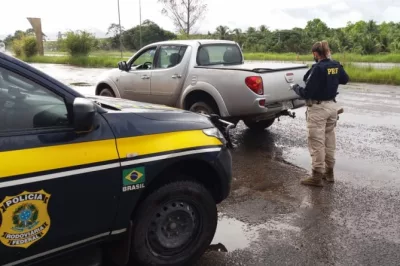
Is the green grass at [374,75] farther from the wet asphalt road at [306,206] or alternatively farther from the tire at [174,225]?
the tire at [174,225]

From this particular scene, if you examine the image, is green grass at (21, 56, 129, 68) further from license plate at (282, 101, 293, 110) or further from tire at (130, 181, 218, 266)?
tire at (130, 181, 218, 266)

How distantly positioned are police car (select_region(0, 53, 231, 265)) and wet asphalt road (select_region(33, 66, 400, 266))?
1.98 feet

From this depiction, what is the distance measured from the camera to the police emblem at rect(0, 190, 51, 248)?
2.25m

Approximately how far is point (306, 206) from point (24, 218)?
3.14 m

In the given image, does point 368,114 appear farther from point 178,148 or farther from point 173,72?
point 178,148

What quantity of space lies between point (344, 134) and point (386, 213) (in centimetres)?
360

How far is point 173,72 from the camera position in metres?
7.72

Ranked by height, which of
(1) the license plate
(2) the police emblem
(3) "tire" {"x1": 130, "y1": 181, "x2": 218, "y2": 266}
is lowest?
(3) "tire" {"x1": 130, "y1": 181, "x2": 218, "y2": 266}

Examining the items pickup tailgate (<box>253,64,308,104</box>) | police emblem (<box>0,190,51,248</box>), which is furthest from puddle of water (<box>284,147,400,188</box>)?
police emblem (<box>0,190,51,248</box>)

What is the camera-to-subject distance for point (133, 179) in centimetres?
279

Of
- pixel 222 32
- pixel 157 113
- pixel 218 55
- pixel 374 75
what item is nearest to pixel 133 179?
pixel 157 113

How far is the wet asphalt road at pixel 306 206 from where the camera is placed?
3.53 metres

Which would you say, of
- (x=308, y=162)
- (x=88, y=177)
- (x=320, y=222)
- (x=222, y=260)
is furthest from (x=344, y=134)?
(x=88, y=177)

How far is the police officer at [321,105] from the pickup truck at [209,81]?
149cm
